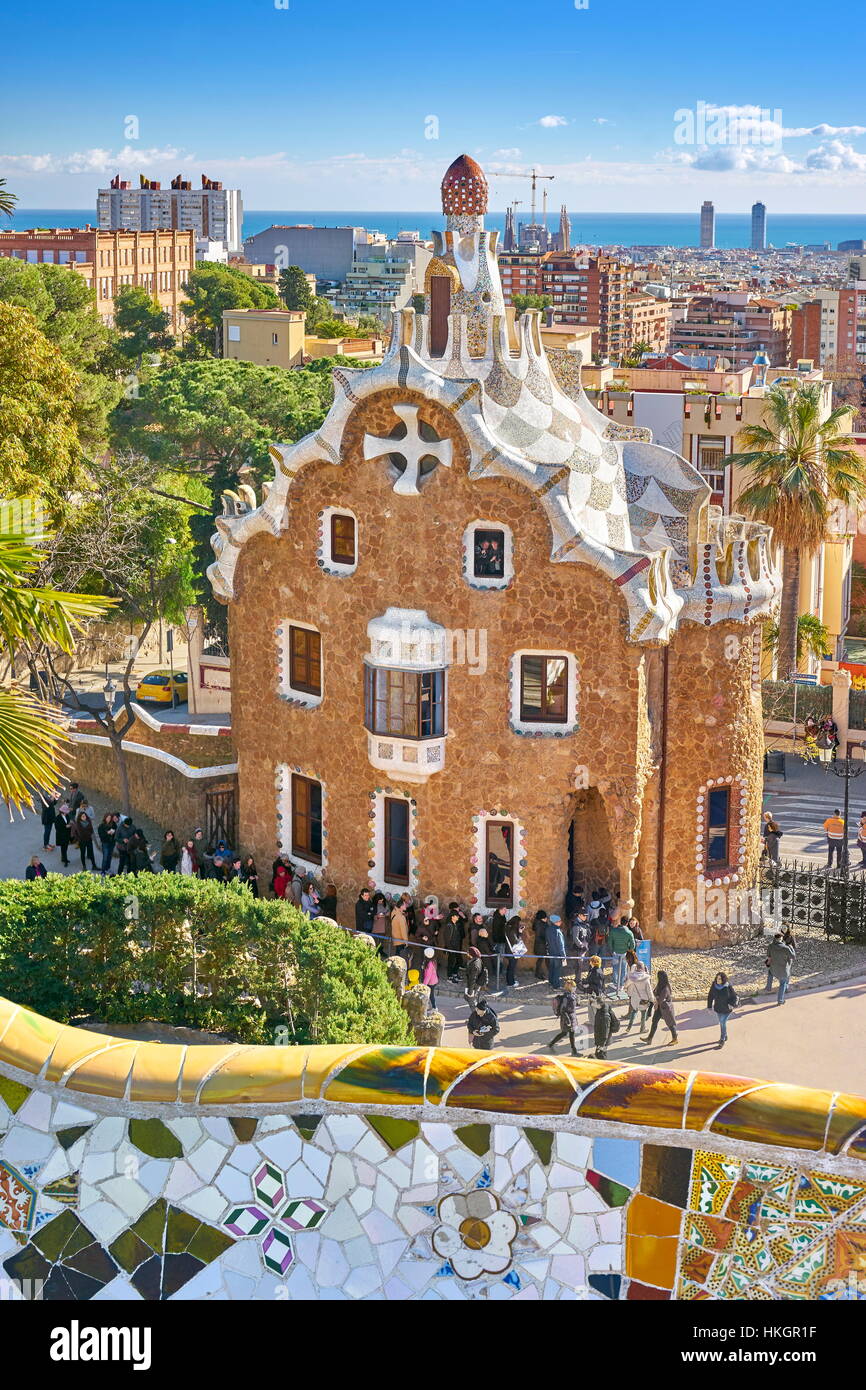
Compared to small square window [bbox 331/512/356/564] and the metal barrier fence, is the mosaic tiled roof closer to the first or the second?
small square window [bbox 331/512/356/564]

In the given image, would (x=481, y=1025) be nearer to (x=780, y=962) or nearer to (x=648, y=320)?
(x=780, y=962)

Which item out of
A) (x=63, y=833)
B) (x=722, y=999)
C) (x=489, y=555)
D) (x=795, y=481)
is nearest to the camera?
(x=722, y=999)

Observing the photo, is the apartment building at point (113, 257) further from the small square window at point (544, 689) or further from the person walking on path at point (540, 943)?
the person walking on path at point (540, 943)

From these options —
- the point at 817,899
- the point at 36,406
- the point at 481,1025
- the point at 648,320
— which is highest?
the point at 648,320

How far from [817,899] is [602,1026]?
727 cm

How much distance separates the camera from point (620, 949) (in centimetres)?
2772

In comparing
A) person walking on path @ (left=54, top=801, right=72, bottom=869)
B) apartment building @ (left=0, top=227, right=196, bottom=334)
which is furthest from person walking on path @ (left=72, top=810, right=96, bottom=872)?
apartment building @ (left=0, top=227, right=196, bottom=334)

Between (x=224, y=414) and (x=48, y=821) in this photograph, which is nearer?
(x=48, y=821)

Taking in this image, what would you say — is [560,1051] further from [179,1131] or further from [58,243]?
[58,243]

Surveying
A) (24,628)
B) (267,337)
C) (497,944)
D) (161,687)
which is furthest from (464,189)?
(267,337)

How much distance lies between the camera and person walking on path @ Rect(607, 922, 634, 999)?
90.7ft

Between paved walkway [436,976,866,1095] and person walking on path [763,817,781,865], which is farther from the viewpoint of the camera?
person walking on path [763,817,781,865]

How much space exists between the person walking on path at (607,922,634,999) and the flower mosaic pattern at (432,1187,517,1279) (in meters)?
15.9
